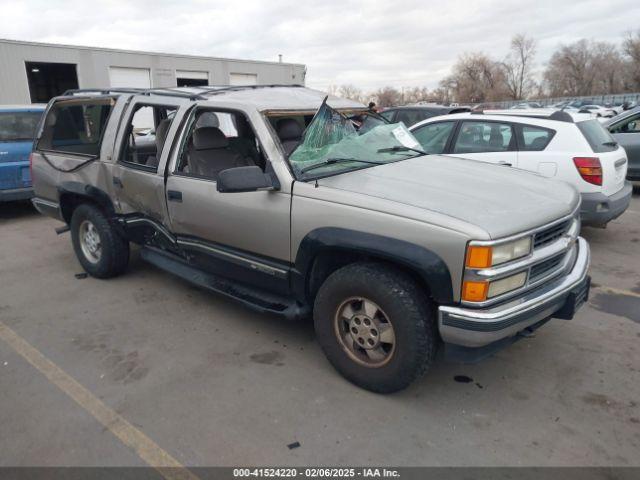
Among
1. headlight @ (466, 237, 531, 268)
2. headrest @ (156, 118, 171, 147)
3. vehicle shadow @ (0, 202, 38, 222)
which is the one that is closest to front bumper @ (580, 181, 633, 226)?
headlight @ (466, 237, 531, 268)

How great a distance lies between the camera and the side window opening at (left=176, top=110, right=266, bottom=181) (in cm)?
402

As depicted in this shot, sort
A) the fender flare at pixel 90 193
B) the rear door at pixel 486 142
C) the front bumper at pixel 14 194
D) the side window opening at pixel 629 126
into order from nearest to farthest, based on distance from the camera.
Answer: the fender flare at pixel 90 193
the rear door at pixel 486 142
the front bumper at pixel 14 194
the side window opening at pixel 629 126

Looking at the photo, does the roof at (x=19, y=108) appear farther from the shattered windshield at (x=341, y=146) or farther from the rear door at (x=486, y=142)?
the rear door at (x=486, y=142)

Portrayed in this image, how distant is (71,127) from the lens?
5.39 metres

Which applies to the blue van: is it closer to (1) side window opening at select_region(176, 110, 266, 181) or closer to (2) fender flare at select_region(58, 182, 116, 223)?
(2) fender flare at select_region(58, 182, 116, 223)

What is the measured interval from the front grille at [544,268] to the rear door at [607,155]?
10.1 ft

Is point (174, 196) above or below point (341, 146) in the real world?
below

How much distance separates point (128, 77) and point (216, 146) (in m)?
25.3

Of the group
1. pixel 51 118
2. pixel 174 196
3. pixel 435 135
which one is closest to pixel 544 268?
pixel 174 196

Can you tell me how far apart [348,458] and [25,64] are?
86.6 feet

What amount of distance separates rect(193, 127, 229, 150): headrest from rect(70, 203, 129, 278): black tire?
1.37 metres

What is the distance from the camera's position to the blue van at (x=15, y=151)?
7.47 m

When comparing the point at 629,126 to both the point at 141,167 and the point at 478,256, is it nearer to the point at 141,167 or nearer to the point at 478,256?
the point at 478,256

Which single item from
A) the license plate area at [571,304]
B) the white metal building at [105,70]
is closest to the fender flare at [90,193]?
the license plate area at [571,304]
